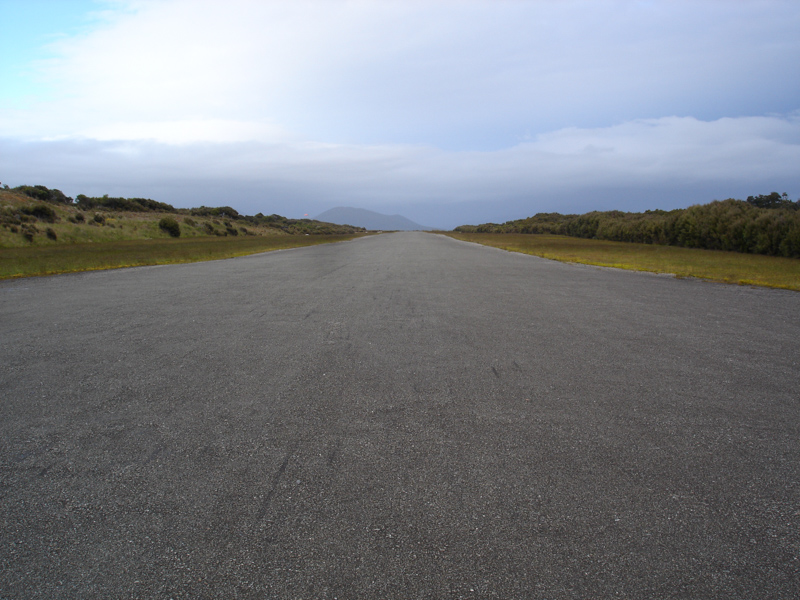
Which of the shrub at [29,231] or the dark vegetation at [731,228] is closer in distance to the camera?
the dark vegetation at [731,228]

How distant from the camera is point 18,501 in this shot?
8.27ft

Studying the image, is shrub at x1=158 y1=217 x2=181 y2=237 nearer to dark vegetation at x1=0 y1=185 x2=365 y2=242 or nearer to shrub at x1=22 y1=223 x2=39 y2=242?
dark vegetation at x1=0 y1=185 x2=365 y2=242

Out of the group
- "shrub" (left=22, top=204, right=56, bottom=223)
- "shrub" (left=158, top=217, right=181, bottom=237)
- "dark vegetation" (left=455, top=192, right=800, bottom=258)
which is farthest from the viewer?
"shrub" (left=158, top=217, right=181, bottom=237)

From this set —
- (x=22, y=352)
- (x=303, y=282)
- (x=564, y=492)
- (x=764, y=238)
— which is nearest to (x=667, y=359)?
(x=564, y=492)

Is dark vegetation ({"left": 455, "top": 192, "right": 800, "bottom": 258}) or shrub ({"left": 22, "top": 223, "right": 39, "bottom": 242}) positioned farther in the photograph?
shrub ({"left": 22, "top": 223, "right": 39, "bottom": 242})

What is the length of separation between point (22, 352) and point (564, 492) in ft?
21.2

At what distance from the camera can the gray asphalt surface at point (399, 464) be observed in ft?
6.61

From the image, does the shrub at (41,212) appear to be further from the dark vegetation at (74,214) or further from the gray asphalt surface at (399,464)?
the gray asphalt surface at (399,464)

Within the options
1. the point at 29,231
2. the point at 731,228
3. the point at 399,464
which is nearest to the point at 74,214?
the point at 29,231

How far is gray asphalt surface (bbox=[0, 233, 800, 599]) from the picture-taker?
2.02m

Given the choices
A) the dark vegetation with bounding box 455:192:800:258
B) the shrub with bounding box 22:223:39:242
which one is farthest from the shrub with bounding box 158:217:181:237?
the dark vegetation with bounding box 455:192:800:258

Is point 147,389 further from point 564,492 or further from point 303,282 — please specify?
point 303,282

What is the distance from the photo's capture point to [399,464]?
2850 mm

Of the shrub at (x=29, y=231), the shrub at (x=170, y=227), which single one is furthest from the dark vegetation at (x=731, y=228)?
the shrub at (x=170, y=227)
